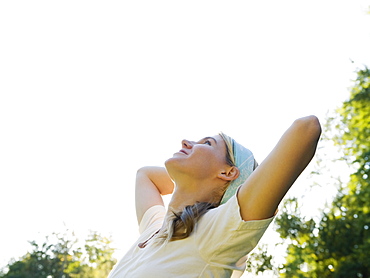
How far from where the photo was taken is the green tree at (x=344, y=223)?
17.3 meters

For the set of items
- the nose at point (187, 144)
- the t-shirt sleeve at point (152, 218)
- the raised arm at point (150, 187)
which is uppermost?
the nose at point (187, 144)

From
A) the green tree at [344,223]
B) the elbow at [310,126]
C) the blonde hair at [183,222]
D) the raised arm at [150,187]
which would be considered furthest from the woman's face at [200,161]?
the green tree at [344,223]

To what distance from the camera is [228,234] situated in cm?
180

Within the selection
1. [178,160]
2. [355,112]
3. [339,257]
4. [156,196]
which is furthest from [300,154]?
[339,257]

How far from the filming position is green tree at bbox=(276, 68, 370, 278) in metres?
17.3

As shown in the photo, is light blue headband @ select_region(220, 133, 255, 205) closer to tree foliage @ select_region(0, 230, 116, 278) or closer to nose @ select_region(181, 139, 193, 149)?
nose @ select_region(181, 139, 193, 149)

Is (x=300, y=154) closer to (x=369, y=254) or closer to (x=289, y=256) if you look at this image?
(x=369, y=254)

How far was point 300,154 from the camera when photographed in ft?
5.40

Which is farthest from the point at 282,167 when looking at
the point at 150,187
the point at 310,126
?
the point at 150,187

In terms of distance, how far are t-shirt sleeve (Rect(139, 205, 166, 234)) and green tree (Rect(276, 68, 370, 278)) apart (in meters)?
14.9

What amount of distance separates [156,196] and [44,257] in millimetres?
28502

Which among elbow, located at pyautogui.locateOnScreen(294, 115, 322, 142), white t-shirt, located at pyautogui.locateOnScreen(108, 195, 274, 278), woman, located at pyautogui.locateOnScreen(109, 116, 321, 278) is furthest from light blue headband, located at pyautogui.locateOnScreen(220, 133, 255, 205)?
elbow, located at pyautogui.locateOnScreen(294, 115, 322, 142)

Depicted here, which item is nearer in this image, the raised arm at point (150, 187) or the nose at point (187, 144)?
the nose at point (187, 144)

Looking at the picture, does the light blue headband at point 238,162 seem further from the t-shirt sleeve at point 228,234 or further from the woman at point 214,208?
the t-shirt sleeve at point 228,234
